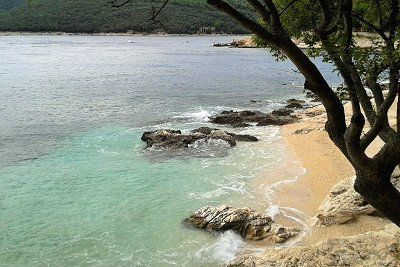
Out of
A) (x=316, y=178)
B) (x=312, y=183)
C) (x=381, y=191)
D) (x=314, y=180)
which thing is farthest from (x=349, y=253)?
(x=316, y=178)

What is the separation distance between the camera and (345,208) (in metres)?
13.0

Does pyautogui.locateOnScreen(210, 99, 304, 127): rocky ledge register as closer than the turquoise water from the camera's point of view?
No

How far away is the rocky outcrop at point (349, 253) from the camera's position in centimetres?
859

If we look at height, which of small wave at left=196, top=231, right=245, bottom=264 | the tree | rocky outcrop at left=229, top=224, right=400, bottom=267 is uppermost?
the tree

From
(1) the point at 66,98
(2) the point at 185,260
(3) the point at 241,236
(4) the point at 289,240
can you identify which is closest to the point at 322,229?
(4) the point at 289,240

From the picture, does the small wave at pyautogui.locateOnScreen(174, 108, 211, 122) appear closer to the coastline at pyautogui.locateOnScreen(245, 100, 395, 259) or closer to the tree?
the coastline at pyautogui.locateOnScreen(245, 100, 395, 259)

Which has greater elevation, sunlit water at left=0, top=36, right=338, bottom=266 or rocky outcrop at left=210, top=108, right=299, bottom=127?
sunlit water at left=0, top=36, right=338, bottom=266

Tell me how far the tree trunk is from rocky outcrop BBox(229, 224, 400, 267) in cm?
222

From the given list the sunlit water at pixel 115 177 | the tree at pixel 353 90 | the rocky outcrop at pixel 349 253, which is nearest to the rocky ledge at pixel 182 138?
the sunlit water at pixel 115 177

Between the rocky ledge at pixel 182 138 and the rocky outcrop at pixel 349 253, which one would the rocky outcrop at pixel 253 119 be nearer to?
the rocky ledge at pixel 182 138

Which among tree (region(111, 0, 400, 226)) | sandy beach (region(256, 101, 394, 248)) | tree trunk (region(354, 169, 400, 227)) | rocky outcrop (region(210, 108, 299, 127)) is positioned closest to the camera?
tree (region(111, 0, 400, 226))

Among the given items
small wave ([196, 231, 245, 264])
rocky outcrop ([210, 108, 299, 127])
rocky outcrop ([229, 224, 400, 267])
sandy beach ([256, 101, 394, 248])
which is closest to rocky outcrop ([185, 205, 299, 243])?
small wave ([196, 231, 245, 264])

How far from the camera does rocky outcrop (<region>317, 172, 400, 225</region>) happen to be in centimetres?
1263

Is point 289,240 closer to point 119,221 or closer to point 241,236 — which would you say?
point 241,236
